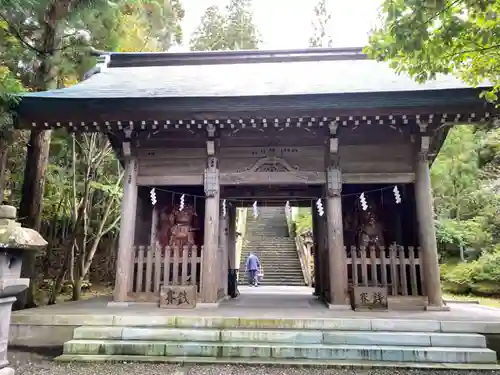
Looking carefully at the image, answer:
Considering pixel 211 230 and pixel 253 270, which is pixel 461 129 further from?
pixel 211 230

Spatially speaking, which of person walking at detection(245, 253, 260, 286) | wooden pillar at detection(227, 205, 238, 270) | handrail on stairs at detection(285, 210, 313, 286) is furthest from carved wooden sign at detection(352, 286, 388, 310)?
handrail on stairs at detection(285, 210, 313, 286)

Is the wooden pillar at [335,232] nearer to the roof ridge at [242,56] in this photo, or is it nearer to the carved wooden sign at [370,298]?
the carved wooden sign at [370,298]

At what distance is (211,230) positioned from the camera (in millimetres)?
7148

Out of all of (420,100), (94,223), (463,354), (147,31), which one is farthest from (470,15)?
(147,31)

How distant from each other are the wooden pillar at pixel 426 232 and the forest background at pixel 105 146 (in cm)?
176

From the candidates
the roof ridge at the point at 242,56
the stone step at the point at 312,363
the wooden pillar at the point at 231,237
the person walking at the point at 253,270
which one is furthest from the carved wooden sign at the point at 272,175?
the person walking at the point at 253,270

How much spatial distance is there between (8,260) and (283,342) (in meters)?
3.49

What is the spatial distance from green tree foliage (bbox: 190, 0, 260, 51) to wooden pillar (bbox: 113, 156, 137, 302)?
23050 mm

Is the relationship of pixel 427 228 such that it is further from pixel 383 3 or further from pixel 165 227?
pixel 165 227

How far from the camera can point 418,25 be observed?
12.5ft

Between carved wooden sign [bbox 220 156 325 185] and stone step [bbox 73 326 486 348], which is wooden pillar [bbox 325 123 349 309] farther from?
stone step [bbox 73 326 486 348]

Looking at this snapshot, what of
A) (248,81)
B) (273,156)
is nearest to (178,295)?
Result: (273,156)

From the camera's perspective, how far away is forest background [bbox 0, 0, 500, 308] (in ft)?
14.1

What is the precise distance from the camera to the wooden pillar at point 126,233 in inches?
276
